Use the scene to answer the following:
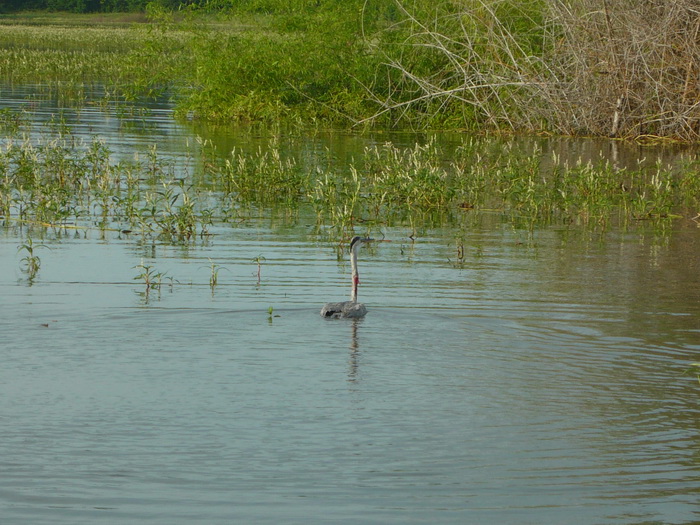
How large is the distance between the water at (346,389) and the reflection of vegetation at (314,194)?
1.52 m

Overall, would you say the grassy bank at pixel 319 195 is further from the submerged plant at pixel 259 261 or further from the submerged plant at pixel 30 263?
the submerged plant at pixel 30 263

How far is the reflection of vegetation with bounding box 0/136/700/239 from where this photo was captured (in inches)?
500

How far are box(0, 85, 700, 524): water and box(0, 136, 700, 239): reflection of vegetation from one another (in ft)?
4.99

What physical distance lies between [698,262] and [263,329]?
17.3 feet

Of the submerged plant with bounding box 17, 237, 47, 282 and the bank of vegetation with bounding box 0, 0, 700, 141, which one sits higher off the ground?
the bank of vegetation with bounding box 0, 0, 700, 141

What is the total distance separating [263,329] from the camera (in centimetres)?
827

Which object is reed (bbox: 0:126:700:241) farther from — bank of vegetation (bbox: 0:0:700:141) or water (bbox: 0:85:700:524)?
bank of vegetation (bbox: 0:0:700:141)

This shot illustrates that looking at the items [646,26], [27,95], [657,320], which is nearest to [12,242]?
[657,320]

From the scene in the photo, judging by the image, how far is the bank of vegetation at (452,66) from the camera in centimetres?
2209

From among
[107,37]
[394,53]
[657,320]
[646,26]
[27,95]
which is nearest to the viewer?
[657,320]

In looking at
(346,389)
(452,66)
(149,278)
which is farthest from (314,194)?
(452,66)

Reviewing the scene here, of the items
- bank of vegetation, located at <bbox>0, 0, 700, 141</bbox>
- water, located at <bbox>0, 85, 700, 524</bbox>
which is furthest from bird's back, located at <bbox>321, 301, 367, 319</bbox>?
bank of vegetation, located at <bbox>0, 0, 700, 141</bbox>

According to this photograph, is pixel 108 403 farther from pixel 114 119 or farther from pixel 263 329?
pixel 114 119

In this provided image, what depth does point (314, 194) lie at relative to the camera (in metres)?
14.0
